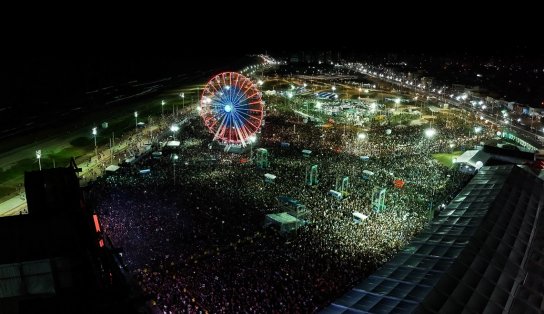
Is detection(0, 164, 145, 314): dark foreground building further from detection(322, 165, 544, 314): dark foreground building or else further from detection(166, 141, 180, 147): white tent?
detection(166, 141, 180, 147): white tent

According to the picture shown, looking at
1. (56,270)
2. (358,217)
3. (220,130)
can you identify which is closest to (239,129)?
(220,130)

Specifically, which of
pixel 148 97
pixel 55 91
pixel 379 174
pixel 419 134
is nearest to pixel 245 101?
pixel 379 174

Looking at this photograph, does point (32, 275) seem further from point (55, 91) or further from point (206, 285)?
point (55, 91)

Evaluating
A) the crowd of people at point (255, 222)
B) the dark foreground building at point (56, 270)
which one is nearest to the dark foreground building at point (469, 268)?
the crowd of people at point (255, 222)

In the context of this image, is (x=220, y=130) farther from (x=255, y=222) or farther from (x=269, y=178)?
(x=255, y=222)

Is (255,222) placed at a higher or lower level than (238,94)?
lower
